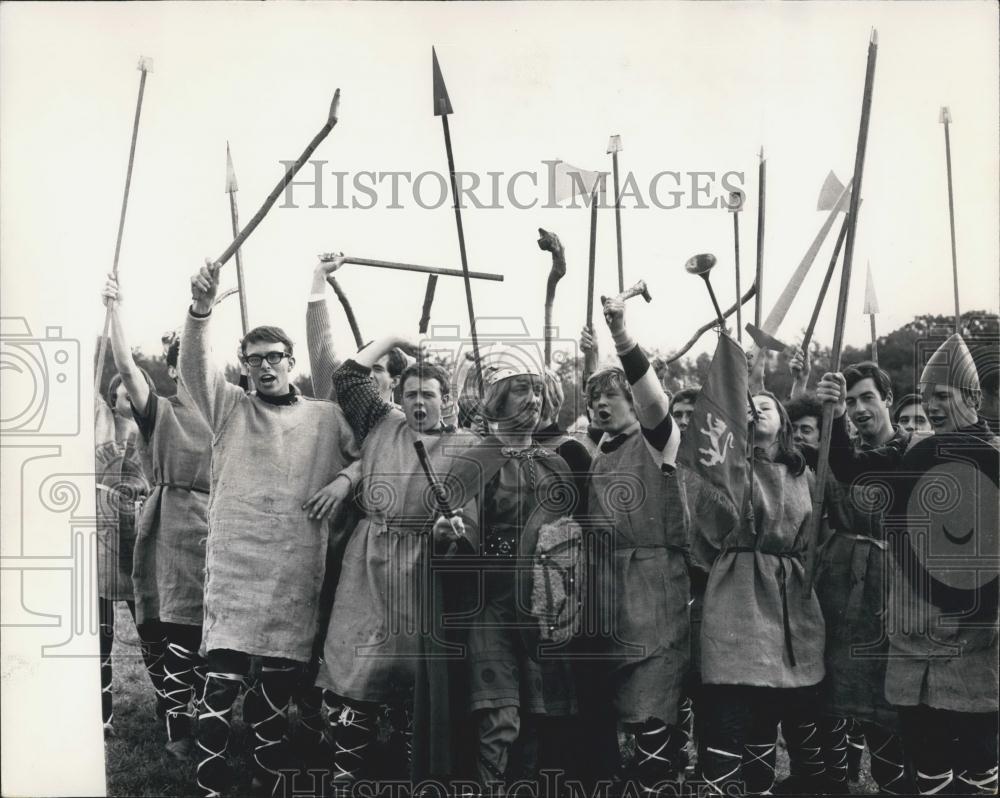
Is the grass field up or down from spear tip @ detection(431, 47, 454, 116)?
down

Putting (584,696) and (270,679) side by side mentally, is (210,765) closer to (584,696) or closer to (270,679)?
(270,679)

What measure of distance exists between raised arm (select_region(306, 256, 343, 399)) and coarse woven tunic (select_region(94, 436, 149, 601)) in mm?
1182

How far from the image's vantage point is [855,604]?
532 cm

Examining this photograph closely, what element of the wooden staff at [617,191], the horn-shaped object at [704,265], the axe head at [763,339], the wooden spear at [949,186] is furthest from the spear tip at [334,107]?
the wooden spear at [949,186]

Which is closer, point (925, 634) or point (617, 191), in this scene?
point (925, 634)

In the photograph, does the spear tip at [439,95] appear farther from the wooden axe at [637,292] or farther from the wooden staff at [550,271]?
the wooden axe at [637,292]

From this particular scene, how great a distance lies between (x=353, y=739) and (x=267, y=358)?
1615mm

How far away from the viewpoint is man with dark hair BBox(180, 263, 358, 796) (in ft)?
17.0

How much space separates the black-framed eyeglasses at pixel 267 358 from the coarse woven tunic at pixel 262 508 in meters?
0.14

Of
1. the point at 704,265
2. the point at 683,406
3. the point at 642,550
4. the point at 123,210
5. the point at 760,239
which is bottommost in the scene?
the point at 642,550

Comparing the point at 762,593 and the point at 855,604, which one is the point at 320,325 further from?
the point at 855,604

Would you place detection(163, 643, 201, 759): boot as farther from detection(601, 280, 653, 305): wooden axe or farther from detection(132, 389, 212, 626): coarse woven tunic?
detection(601, 280, 653, 305): wooden axe

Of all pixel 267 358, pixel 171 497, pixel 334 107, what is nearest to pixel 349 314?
pixel 267 358

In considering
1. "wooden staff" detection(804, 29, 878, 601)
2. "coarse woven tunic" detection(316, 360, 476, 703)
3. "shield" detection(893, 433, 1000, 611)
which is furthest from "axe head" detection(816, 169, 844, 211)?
"coarse woven tunic" detection(316, 360, 476, 703)
